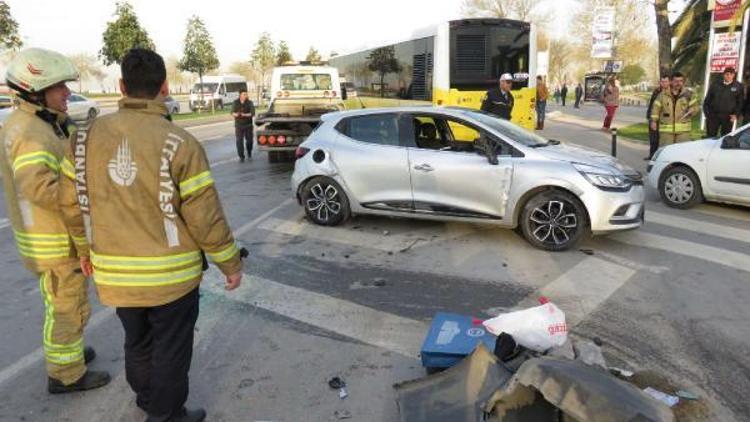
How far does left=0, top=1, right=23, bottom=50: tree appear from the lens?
23422 millimetres

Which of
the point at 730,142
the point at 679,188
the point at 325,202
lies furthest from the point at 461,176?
the point at 730,142

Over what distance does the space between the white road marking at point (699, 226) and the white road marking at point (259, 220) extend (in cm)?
502

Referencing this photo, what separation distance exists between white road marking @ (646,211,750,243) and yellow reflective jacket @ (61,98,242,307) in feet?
21.1

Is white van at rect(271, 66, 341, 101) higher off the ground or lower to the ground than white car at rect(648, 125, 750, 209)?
higher

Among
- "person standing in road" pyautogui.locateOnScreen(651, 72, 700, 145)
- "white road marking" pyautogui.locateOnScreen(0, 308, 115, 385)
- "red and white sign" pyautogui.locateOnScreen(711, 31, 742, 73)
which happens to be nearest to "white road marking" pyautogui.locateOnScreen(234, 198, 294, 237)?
"white road marking" pyautogui.locateOnScreen(0, 308, 115, 385)

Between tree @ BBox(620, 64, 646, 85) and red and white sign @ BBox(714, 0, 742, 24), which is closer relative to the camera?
red and white sign @ BBox(714, 0, 742, 24)

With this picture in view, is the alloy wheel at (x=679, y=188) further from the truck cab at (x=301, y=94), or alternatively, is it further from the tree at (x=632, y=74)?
the tree at (x=632, y=74)

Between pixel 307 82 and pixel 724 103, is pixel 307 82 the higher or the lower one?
the higher one

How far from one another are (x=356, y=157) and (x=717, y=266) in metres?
4.03

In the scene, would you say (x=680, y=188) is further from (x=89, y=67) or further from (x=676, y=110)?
(x=89, y=67)

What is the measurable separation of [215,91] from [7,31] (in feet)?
73.0

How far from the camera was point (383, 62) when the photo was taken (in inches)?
693

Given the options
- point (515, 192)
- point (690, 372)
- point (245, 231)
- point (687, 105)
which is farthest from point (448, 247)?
point (687, 105)

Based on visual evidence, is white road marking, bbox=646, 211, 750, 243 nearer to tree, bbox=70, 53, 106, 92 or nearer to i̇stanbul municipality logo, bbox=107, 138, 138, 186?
i̇stanbul municipality logo, bbox=107, 138, 138, 186
